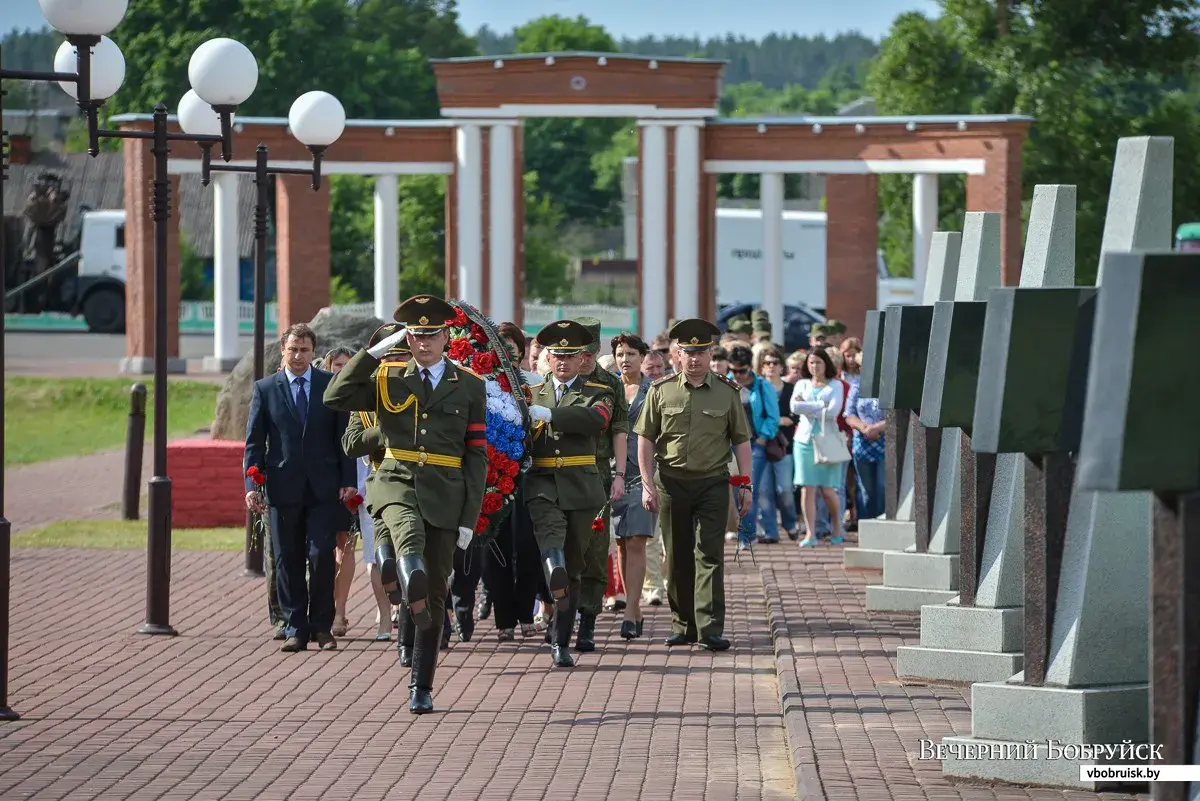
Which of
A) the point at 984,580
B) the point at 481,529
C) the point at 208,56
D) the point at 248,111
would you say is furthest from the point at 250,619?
the point at 248,111

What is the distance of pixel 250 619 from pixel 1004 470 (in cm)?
555

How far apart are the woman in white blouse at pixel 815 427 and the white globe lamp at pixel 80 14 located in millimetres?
9387

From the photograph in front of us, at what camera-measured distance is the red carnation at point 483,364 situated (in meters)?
11.9

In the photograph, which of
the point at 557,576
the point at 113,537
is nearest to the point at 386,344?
the point at 557,576

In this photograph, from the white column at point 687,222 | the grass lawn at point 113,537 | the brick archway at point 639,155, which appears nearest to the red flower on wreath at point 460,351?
the grass lawn at point 113,537

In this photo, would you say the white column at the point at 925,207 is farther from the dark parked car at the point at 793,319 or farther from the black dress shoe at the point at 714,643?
the black dress shoe at the point at 714,643

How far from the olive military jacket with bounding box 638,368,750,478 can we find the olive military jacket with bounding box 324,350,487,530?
2325 mm

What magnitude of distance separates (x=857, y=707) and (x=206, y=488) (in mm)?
11113

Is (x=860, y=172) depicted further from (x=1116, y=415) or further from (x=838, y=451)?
(x=1116, y=415)

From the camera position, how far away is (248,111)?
196 ft

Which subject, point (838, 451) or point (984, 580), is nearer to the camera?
point (984, 580)

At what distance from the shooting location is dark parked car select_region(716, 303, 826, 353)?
162ft

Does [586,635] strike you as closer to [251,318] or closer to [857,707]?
[857,707]

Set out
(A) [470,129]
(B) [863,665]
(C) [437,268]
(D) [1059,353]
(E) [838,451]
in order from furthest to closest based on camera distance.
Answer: (C) [437,268], (A) [470,129], (E) [838,451], (B) [863,665], (D) [1059,353]
